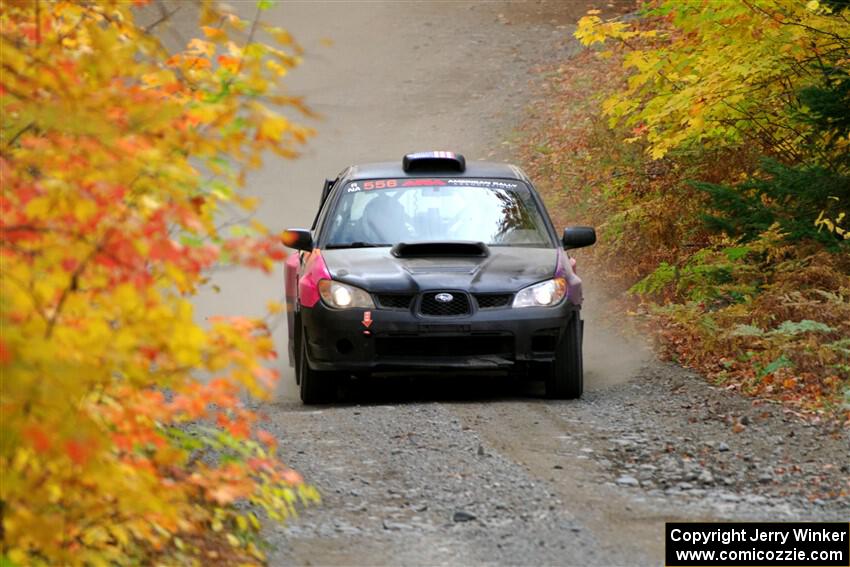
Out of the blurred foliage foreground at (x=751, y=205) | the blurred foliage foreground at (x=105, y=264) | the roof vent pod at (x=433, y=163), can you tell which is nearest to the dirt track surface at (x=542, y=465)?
the blurred foliage foreground at (x=751, y=205)

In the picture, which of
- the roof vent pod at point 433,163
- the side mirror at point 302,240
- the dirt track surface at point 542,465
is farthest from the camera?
the roof vent pod at point 433,163

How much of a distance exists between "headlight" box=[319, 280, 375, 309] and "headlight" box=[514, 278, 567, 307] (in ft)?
3.70

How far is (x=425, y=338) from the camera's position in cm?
1022

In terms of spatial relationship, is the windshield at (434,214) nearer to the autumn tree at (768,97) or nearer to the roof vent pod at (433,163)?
the roof vent pod at (433,163)

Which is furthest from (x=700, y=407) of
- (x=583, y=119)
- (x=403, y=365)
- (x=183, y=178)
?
(x=583, y=119)

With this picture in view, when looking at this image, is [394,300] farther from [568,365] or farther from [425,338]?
[568,365]

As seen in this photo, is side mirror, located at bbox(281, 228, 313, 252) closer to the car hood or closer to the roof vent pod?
the car hood

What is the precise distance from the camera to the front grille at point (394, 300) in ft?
33.5

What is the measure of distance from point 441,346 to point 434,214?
1.53 meters

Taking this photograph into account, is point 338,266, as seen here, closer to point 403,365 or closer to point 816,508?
point 403,365

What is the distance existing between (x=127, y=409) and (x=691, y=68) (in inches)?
415

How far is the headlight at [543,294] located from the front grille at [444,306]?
40 centimetres

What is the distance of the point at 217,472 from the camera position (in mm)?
5258

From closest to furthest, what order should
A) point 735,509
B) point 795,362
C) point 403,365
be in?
point 735,509, point 403,365, point 795,362
